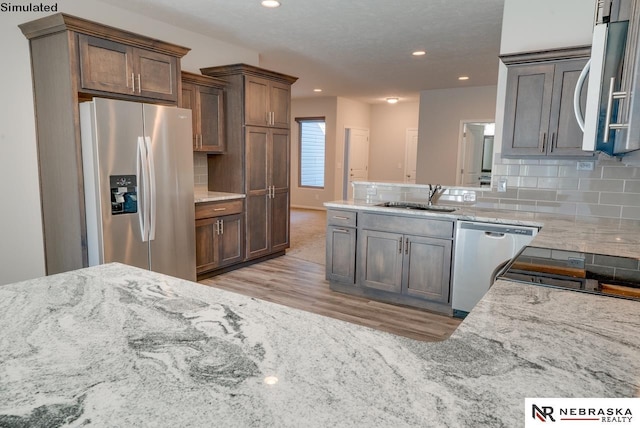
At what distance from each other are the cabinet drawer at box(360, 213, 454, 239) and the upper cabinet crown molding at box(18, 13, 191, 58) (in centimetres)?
243

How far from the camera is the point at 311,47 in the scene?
16.8ft

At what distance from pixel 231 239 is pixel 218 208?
1.41 feet

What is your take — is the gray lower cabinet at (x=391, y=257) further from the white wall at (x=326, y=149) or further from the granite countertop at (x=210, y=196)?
the white wall at (x=326, y=149)

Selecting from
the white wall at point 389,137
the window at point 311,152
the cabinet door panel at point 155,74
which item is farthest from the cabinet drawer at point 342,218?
the white wall at point 389,137

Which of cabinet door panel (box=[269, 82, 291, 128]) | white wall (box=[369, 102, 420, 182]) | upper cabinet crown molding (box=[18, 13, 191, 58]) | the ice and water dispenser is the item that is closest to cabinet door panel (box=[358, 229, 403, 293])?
the ice and water dispenser

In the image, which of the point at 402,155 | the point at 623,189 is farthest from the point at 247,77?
the point at 402,155

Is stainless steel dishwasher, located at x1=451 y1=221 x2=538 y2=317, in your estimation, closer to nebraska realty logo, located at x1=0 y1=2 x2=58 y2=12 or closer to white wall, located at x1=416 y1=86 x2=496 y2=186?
nebraska realty logo, located at x1=0 y1=2 x2=58 y2=12

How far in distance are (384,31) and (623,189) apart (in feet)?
9.10

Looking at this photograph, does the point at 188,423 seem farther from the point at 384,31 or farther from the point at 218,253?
the point at 384,31

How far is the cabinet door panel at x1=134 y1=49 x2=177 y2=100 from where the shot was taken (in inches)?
134

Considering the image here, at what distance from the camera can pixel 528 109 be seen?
128 inches

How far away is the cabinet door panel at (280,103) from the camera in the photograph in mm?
5035

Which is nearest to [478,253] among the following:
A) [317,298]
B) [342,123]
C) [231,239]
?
[317,298]

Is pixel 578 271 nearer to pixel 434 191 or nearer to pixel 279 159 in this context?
pixel 434 191
